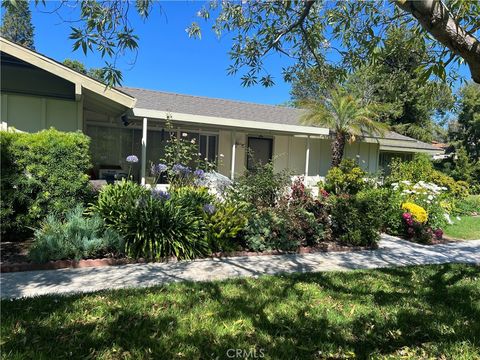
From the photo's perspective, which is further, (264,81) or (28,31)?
(28,31)

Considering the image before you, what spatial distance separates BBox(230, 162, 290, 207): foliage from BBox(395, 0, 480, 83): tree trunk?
5.31 metres

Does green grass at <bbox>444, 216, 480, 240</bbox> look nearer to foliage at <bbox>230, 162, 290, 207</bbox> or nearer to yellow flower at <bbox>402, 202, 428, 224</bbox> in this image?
yellow flower at <bbox>402, 202, 428, 224</bbox>

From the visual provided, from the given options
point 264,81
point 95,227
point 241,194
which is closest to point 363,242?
point 241,194

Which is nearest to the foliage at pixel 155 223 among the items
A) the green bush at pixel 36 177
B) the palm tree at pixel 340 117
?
the green bush at pixel 36 177

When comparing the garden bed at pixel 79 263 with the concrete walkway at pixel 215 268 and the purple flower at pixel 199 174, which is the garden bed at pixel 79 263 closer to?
the concrete walkway at pixel 215 268

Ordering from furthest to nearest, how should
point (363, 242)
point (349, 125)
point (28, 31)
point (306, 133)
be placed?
point (28, 31) → point (349, 125) → point (306, 133) → point (363, 242)

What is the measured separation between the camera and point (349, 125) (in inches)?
646

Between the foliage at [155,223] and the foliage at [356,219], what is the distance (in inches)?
125

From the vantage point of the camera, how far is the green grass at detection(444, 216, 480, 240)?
982cm

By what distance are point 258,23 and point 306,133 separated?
32.2 feet

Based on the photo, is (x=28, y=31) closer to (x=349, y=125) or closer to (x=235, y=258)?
(x=349, y=125)

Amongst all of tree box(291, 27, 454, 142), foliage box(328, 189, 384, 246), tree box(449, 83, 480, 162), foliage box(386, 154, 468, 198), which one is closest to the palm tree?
foliage box(386, 154, 468, 198)

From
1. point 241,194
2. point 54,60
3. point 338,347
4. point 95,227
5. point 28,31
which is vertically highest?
point 28,31

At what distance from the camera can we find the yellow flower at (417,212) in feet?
29.4
